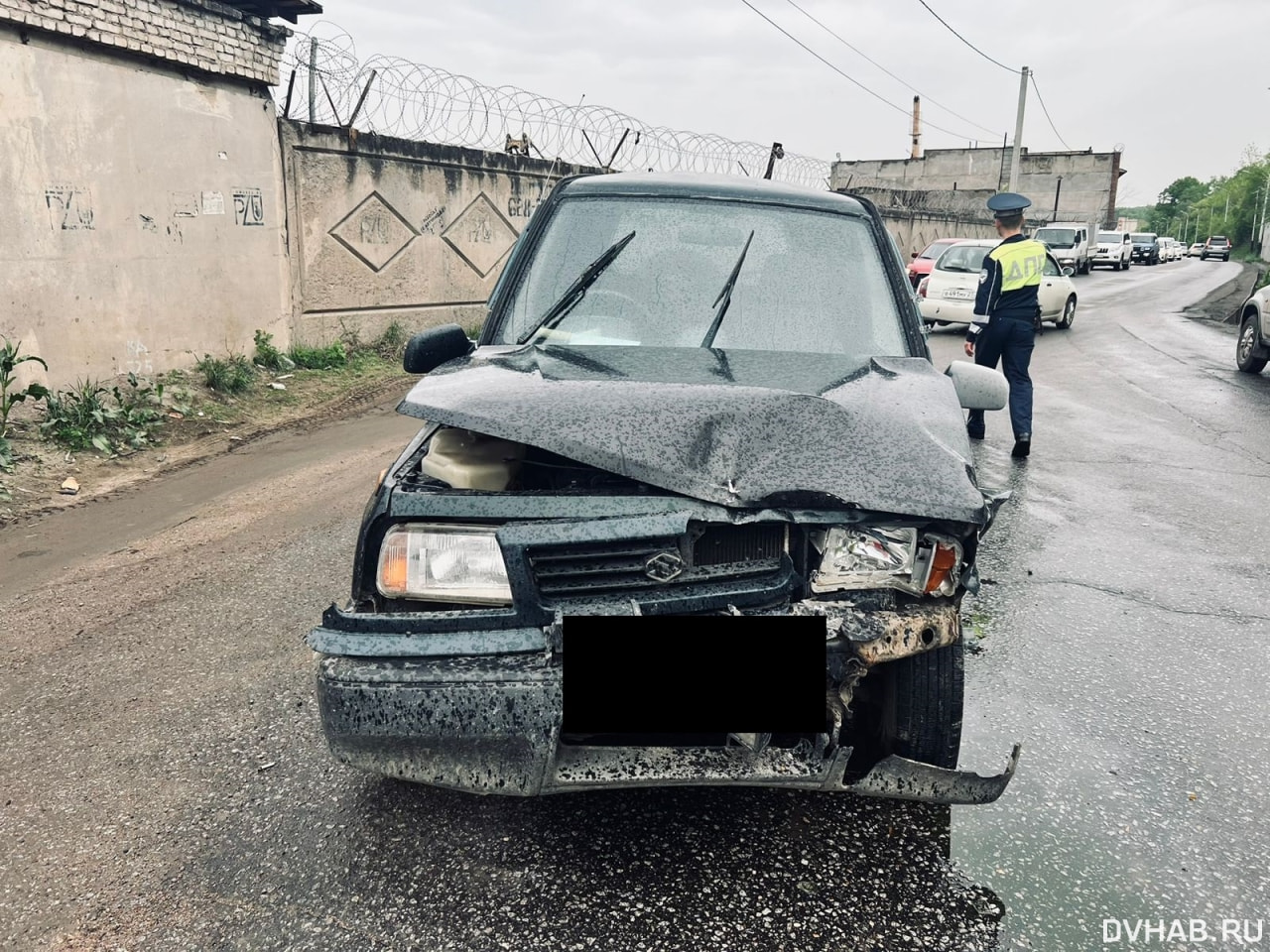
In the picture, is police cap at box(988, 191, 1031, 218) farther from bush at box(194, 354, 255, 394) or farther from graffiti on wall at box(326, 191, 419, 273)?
graffiti on wall at box(326, 191, 419, 273)

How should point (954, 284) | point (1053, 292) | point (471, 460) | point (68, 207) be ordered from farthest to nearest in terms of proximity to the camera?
point (1053, 292), point (954, 284), point (68, 207), point (471, 460)

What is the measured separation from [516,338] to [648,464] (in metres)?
1.25

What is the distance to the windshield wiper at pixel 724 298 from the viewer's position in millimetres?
3062

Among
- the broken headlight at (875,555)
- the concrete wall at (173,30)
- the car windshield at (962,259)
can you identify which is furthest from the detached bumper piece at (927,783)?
the car windshield at (962,259)

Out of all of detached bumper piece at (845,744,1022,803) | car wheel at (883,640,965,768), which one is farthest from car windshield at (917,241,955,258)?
detached bumper piece at (845,744,1022,803)

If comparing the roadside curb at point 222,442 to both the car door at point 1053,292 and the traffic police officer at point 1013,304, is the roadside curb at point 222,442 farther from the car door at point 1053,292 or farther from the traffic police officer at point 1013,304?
the car door at point 1053,292

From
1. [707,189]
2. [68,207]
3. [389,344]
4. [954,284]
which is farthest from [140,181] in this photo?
[954,284]

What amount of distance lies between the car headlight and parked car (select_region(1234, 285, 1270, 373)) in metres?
11.7

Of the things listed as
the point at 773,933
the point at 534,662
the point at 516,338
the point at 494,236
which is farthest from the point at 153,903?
the point at 494,236

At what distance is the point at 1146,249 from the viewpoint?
4744 centimetres

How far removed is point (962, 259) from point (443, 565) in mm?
13908

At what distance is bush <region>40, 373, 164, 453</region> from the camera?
6695 millimetres

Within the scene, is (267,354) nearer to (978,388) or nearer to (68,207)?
(68,207)

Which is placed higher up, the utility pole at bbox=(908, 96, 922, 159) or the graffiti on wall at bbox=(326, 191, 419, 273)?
the utility pole at bbox=(908, 96, 922, 159)
